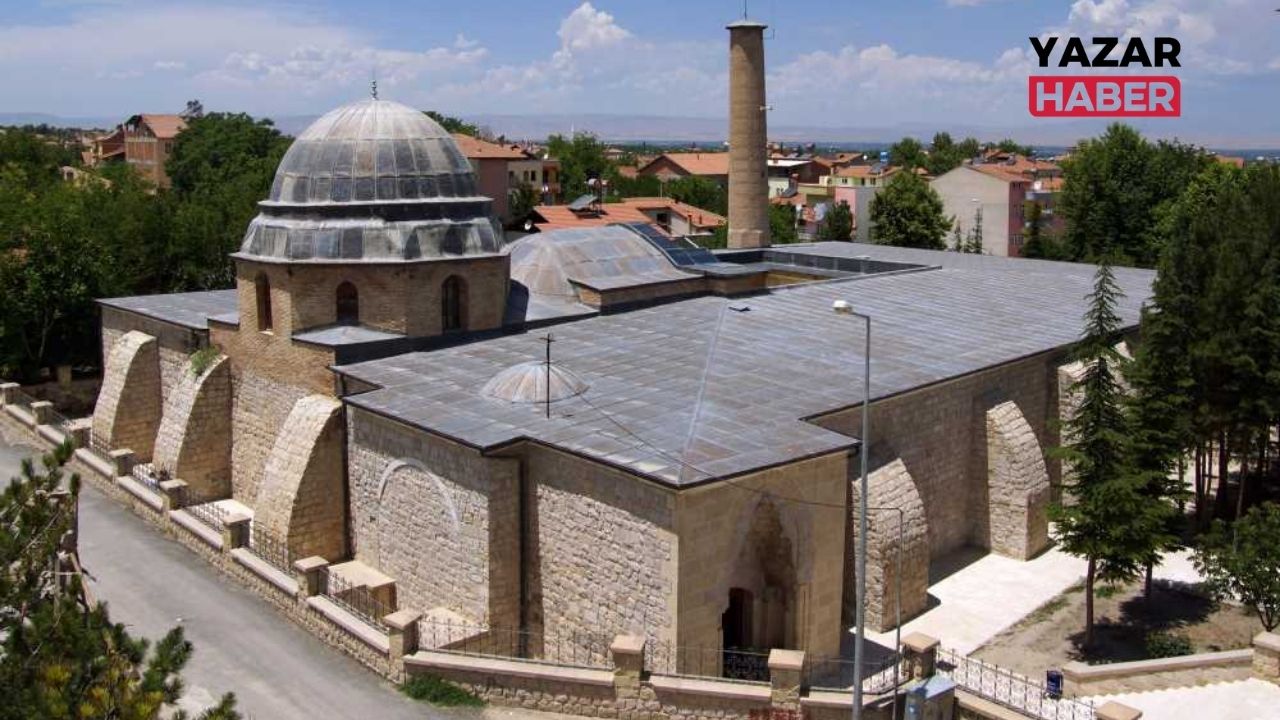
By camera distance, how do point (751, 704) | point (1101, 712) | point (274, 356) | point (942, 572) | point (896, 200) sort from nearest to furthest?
point (1101, 712) < point (751, 704) < point (942, 572) < point (274, 356) < point (896, 200)

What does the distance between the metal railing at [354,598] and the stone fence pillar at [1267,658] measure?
12603mm

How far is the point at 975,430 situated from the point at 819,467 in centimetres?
650

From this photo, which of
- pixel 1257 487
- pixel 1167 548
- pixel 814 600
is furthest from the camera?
pixel 1257 487

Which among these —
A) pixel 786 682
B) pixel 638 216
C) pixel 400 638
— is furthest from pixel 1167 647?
pixel 638 216

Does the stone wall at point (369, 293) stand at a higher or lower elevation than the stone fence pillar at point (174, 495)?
higher

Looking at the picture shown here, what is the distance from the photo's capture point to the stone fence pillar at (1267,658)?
1534 centimetres

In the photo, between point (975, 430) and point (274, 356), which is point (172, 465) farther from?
point (975, 430)

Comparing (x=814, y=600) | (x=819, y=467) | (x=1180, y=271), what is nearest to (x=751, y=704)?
(x=814, y=600)

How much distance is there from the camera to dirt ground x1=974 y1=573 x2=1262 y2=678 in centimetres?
1681

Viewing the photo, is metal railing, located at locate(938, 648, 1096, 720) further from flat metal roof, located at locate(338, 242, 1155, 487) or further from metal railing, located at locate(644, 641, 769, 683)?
flat metal roof, located at locate(338, 242, 1155, 487)

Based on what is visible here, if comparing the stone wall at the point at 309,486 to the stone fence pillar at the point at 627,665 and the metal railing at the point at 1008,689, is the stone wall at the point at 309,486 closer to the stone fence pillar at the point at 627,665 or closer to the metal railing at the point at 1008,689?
the stone fence pillar at the point at 627,665

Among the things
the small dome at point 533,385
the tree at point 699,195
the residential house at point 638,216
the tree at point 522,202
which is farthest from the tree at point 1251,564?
the tree at point 699,195

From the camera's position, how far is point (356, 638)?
16.1 m

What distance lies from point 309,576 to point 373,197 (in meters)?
7.70
